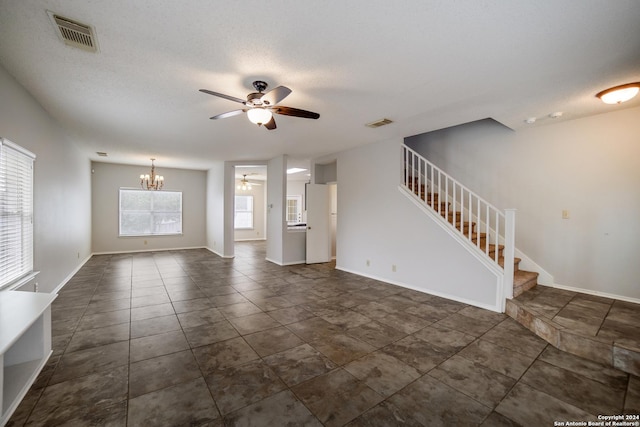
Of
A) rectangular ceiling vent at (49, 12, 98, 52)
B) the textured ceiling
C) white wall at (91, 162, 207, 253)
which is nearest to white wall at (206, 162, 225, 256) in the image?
white wall at (91, 162, 207, 253)

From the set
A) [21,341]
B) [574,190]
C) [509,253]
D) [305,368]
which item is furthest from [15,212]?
[574,190]

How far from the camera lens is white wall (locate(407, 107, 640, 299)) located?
3535 mm

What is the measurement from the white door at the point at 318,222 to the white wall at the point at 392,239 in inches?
29.4

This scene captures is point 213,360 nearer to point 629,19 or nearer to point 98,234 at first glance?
point 629,19

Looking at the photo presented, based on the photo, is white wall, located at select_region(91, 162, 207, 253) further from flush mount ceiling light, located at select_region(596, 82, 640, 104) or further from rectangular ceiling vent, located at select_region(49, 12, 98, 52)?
flush mount ceiling light, located at select_region(596, 82, 640, 104)

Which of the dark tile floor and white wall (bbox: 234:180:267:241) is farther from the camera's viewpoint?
white wall (bbox: 234:180:267:241)

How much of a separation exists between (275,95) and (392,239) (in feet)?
11.2

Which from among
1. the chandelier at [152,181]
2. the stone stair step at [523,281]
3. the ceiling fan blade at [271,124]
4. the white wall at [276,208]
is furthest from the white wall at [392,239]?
the chandelier at [152,181]

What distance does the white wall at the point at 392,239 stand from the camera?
400cm

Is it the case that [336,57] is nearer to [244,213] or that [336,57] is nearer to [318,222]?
[318,222]

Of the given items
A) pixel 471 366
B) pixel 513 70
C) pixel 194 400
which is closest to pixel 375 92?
pixel 513 70

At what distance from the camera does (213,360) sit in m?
2.43

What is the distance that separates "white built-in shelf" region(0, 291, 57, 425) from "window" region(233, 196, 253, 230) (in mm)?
8753

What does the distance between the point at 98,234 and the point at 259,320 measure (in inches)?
293
